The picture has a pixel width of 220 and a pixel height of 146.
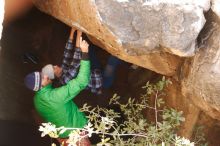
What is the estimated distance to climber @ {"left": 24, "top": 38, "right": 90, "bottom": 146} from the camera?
4.49 meters

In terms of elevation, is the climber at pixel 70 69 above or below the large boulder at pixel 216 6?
below

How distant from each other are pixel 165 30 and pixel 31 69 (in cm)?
310

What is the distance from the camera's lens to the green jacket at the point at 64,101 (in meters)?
4.49

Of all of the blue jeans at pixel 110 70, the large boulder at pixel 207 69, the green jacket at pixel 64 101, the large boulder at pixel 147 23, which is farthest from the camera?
the blue jeans at pixel 110 70

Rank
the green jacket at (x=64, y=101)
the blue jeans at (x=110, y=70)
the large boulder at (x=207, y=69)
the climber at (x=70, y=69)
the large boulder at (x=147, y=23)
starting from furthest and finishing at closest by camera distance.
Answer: the blue jeans at (x=110, y=70) → the climber at (x=70, y=69) → the green jacket at (x=64, y=101) → the large boulder at (x=207, y=69) → the large boulder at (x=147, y=23)

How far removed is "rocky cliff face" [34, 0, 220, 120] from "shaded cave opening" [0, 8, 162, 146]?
4.98 ft

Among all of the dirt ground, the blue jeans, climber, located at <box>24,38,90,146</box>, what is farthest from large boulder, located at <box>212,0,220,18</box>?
the blue jeans

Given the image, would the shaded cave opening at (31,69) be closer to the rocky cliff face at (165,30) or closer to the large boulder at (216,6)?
the rocky cliff face at (165,30)

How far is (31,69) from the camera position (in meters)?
6.30

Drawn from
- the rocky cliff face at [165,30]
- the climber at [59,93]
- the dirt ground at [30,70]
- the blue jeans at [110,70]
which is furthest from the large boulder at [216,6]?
the blue jeans at [110,70]

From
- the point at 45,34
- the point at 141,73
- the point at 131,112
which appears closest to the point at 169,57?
the point at 131,112

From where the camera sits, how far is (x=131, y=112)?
5176mm

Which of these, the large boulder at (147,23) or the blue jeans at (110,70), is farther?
the blue jeans at (110,70)

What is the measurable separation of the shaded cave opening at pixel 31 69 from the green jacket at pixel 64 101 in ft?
3.30
